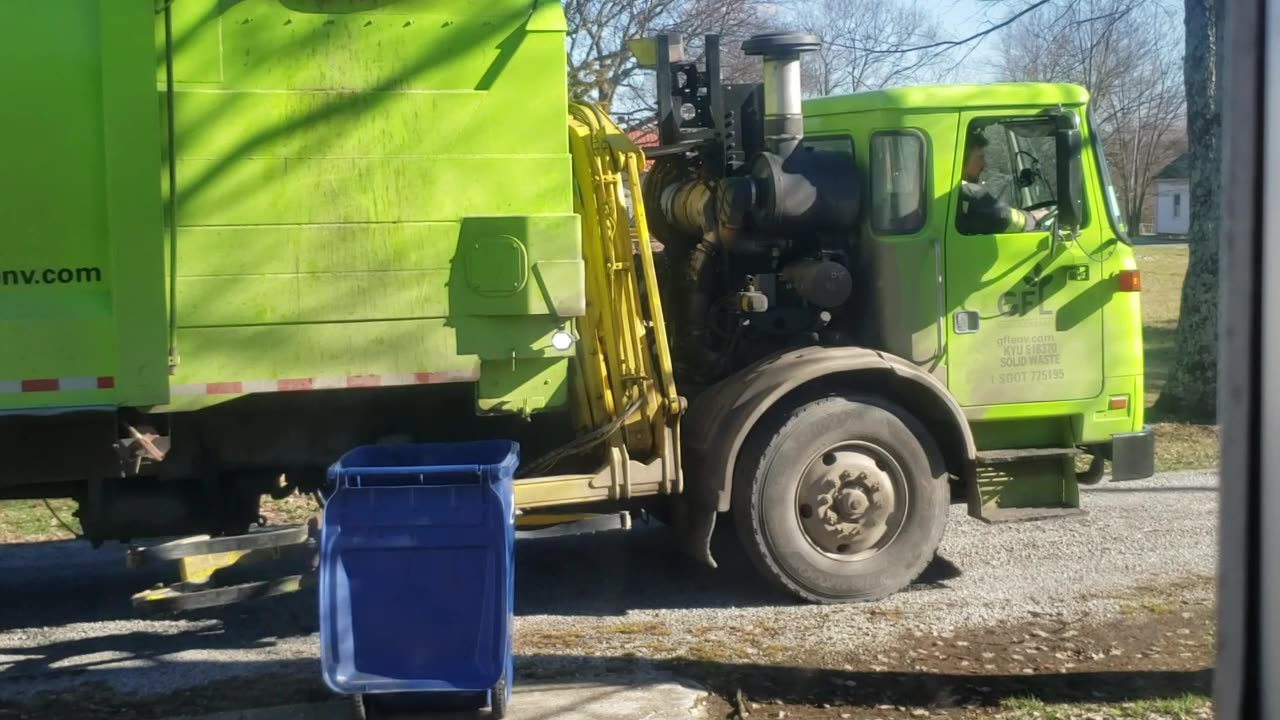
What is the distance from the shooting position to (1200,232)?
39.3 ft

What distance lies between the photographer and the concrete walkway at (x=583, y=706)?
5066 mm

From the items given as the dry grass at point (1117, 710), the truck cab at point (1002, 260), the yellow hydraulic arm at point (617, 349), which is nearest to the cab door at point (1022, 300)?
the truck cab at point (1002, 260)

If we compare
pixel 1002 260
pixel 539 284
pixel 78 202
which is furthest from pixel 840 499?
pixel 78 202

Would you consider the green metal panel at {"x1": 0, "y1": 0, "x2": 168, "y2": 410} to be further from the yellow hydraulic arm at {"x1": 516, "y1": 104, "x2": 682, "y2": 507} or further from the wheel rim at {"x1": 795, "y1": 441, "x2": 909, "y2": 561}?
the wheel rim at {"x1": 795, "y1": 441, "x2": 909, "y2": 561}

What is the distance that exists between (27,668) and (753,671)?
10.2 ft

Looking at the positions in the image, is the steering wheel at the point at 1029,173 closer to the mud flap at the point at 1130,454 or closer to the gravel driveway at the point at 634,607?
the mud flap at the point at 1130,454

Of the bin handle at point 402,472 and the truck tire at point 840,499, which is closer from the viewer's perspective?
the bin handle at point 402,472

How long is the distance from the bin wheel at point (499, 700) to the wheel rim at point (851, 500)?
2.08m

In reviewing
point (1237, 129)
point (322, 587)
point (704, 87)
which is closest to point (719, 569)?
point (704, 87)

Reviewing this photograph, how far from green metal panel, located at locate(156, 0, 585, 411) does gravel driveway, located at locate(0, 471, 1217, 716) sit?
116 cm

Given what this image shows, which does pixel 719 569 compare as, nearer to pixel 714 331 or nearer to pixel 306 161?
pixel 714 331

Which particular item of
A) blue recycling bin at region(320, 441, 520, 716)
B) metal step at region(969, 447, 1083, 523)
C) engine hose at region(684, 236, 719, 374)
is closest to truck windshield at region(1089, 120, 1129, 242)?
metal step at region(969, 447, 1083, 523)

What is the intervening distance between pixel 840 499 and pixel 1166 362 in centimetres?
1148

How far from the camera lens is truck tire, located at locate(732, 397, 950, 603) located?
6.52m
